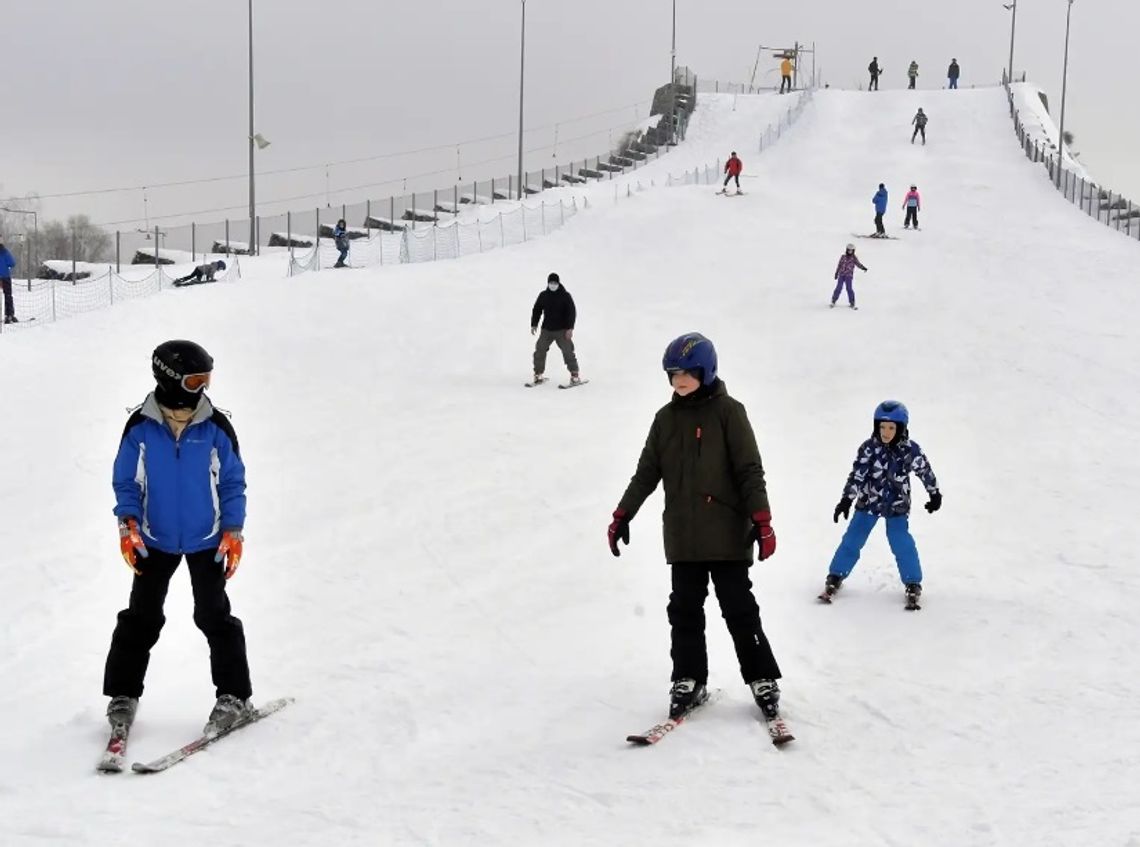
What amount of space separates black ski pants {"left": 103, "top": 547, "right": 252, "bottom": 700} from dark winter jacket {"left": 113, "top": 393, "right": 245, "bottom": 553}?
11cm

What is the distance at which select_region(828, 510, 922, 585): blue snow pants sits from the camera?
8078 millimetres

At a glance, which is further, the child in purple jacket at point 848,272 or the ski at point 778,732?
the child in purple jacket at point 848,272

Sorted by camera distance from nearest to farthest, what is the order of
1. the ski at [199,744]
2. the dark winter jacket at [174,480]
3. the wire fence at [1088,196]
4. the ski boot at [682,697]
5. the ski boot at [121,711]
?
the ski at [199,744] < the dark winter jacket at [174,480] < the ski boot at [121,711] < the ski boot at [682,697] < the wire fence at [1088,196]

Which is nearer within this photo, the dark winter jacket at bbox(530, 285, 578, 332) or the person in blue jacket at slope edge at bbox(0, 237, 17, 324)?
the dark winter jacket at bbox(530, 285, 578, 332)

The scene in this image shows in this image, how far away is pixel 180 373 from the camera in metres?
5.35

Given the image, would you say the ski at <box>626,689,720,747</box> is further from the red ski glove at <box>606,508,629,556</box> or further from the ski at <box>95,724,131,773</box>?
the ski at <box>95,724,131,773</box>

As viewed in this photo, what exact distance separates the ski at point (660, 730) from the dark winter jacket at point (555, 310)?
10.9 meters

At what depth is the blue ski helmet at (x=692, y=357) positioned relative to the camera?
5656 millimetres

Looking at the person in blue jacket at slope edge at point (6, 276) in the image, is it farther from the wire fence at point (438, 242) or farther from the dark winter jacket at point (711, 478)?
the dark winter jacket at point (711, 478)

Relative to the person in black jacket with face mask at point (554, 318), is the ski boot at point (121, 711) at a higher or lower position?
lower

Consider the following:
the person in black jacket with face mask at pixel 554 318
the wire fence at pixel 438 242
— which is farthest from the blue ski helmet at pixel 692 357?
the wire fence at pixel 438 242

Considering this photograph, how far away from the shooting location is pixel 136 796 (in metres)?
5.02

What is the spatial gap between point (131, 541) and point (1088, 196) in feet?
124

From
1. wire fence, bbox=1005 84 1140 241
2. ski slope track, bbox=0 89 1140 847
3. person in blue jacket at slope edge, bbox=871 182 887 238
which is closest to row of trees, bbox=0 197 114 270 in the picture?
ski slope track, bbox=0 89 1140 847
